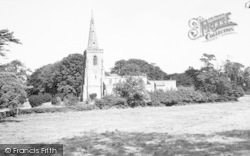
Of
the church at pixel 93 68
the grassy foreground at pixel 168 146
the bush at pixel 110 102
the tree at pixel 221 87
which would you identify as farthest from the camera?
the church at pixel 93 68

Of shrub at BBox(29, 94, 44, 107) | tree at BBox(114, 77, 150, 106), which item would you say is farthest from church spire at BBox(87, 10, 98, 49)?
tree at BBox(114, 77, 150, 106)

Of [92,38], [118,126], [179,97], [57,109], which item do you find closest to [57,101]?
[57,109]

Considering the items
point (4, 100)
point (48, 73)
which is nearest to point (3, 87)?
point (4, 100)

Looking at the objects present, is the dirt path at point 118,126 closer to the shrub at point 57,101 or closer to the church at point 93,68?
the shrub at point 57,101

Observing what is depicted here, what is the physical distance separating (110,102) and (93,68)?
76.3 feet

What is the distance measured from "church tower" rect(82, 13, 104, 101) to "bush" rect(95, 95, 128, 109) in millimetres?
21053

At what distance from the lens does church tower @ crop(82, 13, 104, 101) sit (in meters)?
62.2

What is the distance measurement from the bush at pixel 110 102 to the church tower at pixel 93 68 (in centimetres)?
2105

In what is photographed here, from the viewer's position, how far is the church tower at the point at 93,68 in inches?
2450

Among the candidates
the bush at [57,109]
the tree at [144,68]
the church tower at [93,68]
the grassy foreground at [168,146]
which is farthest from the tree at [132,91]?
the tree at [144,68]

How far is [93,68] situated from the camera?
206ft

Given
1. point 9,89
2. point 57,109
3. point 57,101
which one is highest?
point 9,89

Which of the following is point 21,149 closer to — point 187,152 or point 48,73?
point 187,152

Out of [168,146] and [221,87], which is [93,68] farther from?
[168,146]
